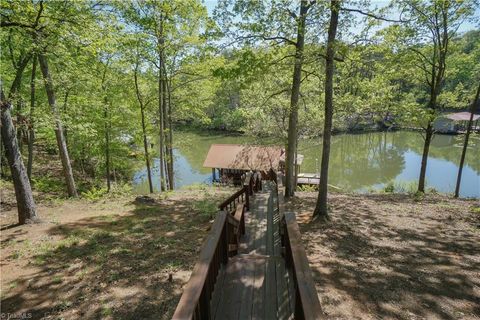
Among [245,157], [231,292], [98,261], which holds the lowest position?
[245,157]

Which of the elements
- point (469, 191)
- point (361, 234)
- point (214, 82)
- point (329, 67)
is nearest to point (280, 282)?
point (361, 234)

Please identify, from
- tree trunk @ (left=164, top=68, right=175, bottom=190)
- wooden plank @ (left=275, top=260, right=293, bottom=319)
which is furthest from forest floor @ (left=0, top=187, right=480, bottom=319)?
tree trunk @ (left=164, top=68, right=175, bottom=190)

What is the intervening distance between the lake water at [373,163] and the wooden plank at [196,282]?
48.6ft

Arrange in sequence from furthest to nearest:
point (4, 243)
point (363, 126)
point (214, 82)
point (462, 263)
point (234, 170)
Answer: point (363, 126) < point (234, 170) < point (214, 82) < point (4, 243) < point (462, 263)

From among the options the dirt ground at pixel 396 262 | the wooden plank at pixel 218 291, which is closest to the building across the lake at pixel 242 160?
the dirt ground at pixel 396 262

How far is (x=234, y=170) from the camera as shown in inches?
934

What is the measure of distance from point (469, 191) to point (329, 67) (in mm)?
19414

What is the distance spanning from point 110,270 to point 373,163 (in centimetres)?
3093

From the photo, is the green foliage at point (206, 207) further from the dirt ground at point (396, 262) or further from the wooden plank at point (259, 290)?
the wooden plank at point (259, 290)

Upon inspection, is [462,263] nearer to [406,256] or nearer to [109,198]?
[406,256]

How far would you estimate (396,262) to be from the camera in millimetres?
5457

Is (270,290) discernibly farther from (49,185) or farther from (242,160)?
(242,160)

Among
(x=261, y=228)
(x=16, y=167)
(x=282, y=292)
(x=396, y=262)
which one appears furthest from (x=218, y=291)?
(x=16, y=167)

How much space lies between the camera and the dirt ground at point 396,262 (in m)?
4.01
